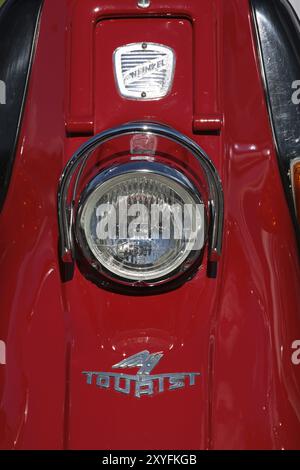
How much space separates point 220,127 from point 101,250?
20.1 inches

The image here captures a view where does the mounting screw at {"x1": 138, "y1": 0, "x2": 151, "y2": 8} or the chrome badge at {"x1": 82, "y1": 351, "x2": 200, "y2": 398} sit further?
the mounting screw at {"x1": 138, "y1": 0, "x2": 151, "y2": 8}

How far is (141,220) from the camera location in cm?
180

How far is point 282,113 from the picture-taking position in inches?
84.1

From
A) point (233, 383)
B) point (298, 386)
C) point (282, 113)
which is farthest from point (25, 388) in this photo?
point (282, 113)

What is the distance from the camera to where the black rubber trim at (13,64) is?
2123 millimetres

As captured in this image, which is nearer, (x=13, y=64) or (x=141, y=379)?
(x=141, y=379)

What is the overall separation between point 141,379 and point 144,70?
84 centimetres

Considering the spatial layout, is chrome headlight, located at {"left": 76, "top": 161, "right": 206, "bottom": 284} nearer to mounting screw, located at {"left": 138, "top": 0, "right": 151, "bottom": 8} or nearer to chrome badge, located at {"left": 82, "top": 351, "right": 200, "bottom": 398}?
chrome badge, located at {"left": 82, "top": 351, "right": 200, "bottom": 398}

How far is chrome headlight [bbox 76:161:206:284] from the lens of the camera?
181cm

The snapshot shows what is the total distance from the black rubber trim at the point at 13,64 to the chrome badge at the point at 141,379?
1.86 feet

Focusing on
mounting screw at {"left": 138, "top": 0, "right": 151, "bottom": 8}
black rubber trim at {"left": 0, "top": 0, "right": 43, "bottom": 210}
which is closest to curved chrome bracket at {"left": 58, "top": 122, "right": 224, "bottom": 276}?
black rubber trim at {"left": 0, "top": 0, "right": 43, "bottom": 210}

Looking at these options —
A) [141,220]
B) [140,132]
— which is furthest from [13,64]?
[141,220]

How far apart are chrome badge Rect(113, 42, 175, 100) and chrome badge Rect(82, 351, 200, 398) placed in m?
0.72

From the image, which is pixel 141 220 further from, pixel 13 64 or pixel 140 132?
pixel 13 64
